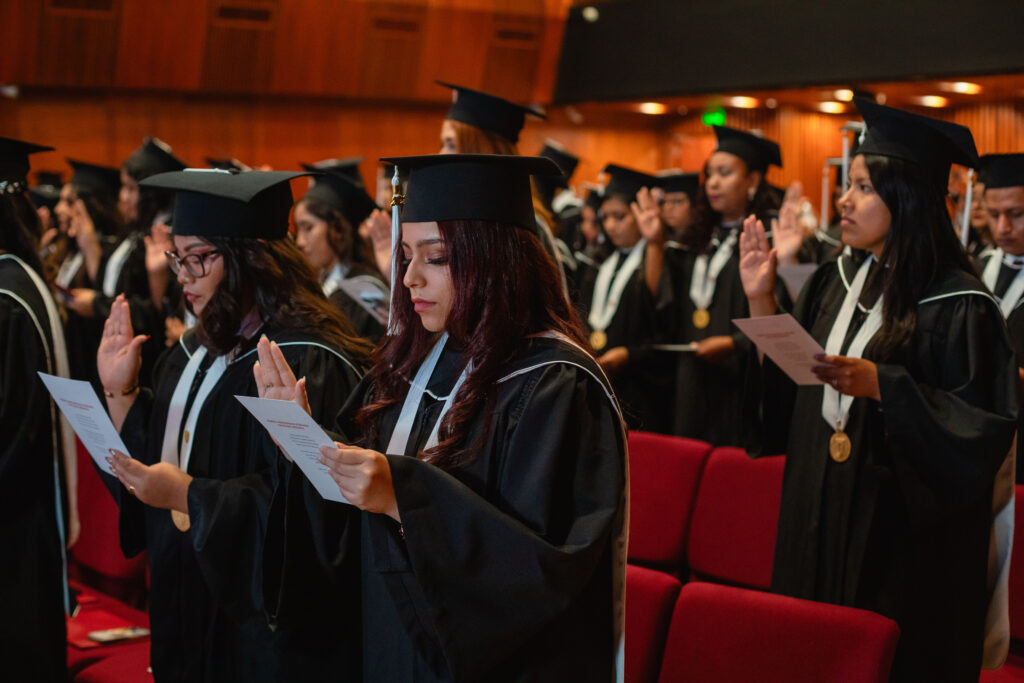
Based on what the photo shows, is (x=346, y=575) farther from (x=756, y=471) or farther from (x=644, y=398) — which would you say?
(x=644, y=398)

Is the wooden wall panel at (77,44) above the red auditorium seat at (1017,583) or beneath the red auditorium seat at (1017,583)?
above

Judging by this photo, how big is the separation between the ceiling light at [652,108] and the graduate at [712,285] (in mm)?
7789

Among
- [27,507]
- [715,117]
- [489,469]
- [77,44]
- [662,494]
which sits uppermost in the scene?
[715,117]

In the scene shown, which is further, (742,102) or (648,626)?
(742,102)

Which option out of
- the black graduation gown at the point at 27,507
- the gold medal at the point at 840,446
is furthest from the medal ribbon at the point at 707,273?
the black graduation gown at the point at 27,507

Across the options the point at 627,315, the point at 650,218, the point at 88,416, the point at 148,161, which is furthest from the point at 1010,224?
the point at 148,161

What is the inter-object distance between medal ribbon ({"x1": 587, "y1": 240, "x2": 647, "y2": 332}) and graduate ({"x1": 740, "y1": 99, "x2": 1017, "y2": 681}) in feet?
10.9

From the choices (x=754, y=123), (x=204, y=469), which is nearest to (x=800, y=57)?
(x=754, y=123)

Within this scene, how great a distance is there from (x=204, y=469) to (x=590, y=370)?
128 centimetres

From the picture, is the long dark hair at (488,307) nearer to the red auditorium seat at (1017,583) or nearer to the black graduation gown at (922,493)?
the black graduation gown at (922,493)

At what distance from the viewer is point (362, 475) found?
5.86 feet

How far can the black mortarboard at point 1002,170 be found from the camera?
13.5ft

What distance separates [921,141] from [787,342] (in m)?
0.75

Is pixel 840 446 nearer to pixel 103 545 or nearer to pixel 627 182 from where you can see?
pixel 103 545
